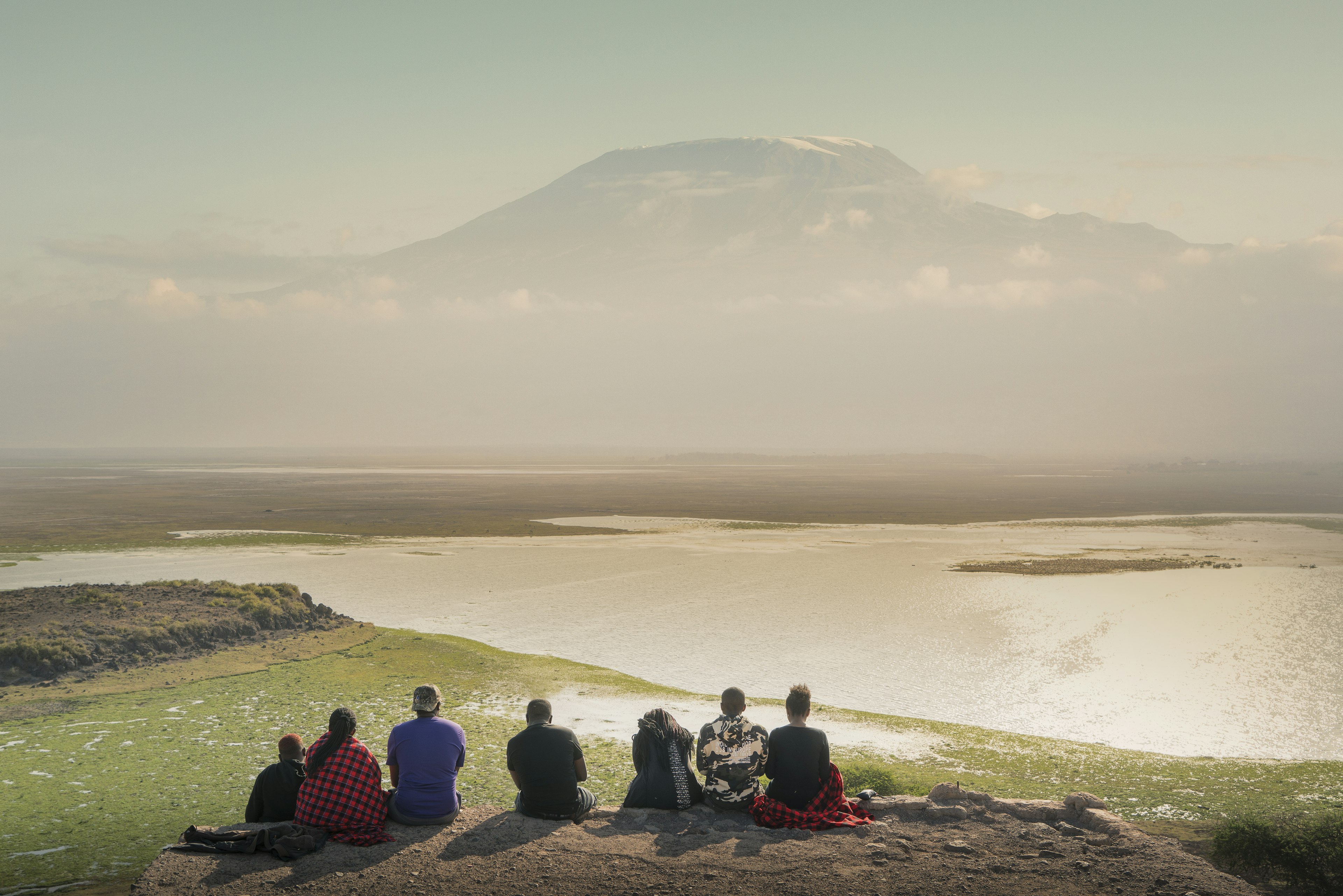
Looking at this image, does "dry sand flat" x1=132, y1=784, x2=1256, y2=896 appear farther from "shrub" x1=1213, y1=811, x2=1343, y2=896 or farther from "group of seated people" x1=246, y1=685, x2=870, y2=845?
"shrub" x1=1213, y1=811, x2=1343, y2=896

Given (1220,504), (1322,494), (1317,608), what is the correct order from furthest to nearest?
(1322,494)
(1220,504)
(1317,608)

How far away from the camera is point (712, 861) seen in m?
9.22

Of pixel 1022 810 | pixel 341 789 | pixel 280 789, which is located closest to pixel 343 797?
pixel 341 789

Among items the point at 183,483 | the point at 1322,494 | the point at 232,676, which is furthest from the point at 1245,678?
the point at 183,483

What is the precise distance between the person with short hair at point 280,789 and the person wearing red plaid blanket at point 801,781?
16.4 ft

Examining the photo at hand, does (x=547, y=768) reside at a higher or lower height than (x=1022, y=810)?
higher

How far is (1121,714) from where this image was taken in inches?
901

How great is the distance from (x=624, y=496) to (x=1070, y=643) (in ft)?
266

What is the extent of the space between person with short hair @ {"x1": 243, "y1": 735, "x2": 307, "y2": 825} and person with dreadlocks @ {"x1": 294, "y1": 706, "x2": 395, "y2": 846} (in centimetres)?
19

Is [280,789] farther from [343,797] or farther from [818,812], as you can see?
[818,812]

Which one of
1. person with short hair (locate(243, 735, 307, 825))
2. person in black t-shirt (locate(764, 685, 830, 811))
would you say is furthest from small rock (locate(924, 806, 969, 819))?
person with short hair (locate(243, 735, 307, 825))

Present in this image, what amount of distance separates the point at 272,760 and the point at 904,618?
25.6m

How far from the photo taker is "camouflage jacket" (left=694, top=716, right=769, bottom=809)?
10.2 meters

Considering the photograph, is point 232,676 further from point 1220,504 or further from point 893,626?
point 1220,504
